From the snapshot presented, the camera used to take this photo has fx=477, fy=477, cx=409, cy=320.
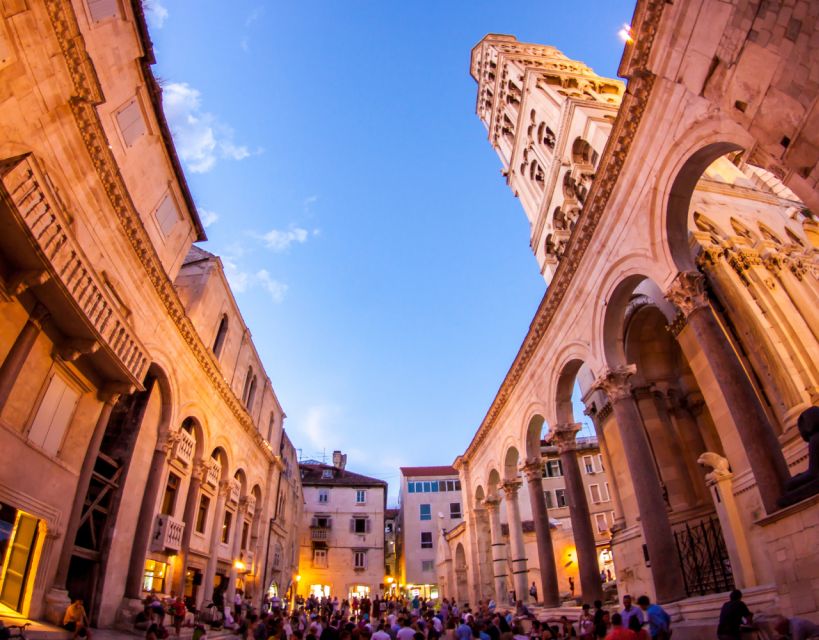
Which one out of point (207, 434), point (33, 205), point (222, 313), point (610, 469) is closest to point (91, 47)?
point (33, 205)

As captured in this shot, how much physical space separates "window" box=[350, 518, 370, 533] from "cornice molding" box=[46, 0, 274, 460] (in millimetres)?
32711

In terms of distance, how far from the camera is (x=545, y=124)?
84.2 ft

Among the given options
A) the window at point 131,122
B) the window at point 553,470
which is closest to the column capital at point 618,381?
the window at point 131,122

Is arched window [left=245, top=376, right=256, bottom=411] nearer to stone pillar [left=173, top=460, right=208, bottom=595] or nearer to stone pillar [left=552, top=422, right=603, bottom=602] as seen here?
stone pillar [left=173, top=460, right=208, bottom=595]

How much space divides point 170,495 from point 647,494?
53.8 feet

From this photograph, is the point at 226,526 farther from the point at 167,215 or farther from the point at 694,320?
the point at 694,320

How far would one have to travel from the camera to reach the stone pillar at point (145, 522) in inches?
568

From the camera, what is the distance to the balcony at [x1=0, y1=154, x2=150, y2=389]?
332 inches

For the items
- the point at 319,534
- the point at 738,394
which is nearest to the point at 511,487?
the point at 738,394

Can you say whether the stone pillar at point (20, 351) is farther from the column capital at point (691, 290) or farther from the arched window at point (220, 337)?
the column capital at point (691, 290)

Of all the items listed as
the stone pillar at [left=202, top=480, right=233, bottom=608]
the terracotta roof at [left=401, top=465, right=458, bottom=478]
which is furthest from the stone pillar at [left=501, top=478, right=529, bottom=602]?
the terracotta roof at [left=401, top=465, right=458, bottom=478]

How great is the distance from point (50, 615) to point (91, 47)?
1360 centimetres

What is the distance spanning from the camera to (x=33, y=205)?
340 inches

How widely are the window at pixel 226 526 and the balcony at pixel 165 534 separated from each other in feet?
19.3
